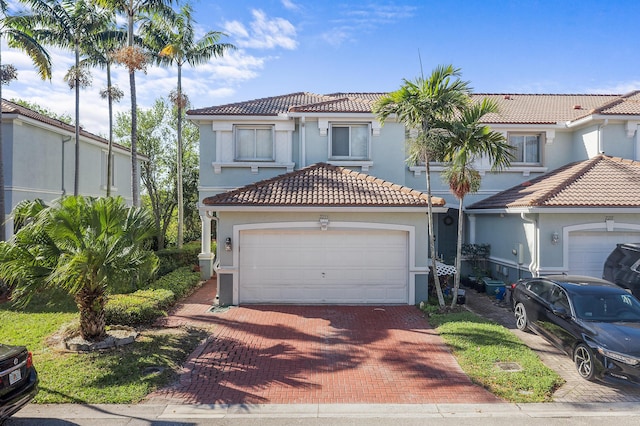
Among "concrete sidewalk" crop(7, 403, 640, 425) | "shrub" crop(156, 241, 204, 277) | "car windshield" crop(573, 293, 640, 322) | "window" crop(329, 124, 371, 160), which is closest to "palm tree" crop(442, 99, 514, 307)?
"car windshield" crop(573, 293, 640, 322)

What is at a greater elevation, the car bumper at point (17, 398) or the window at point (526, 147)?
the window at point (526, 147)

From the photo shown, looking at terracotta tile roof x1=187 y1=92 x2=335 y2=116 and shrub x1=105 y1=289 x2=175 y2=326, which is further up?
terracotta tile roof x1=187 y1=92 x2=335 y2=116

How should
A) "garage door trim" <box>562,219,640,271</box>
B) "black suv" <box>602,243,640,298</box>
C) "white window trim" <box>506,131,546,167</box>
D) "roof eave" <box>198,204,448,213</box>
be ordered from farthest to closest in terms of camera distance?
"white window trim" <box>506,131,546,167</box> → "garage door trim" <box>562,219,640,271</box> → "roof eave" <box>198,204,448,213</box> → "black suv" <box>602,243,640,298</box>

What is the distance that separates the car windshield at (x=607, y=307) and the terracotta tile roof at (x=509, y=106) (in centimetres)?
759

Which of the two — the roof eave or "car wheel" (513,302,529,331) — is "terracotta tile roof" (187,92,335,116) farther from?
"car wheel" (513,302,529,331)

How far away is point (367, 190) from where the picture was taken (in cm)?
1242

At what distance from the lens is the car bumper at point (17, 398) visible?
493 centimetres

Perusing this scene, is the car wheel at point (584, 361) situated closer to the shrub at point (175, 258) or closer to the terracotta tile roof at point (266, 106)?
the terracotta tile roof at point (266, 106)

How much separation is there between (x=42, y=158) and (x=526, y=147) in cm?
2103

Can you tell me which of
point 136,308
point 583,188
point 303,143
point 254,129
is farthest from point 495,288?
point 136,308

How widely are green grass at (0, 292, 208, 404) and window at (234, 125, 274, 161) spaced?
25.0ft

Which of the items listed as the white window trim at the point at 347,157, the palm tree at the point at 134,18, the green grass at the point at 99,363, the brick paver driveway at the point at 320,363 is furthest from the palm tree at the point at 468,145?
the palm tree at the point at 134,18

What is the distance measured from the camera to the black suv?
1007 cm

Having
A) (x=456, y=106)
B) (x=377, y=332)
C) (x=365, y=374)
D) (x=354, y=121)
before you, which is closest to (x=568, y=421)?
(x=365, y=374)
